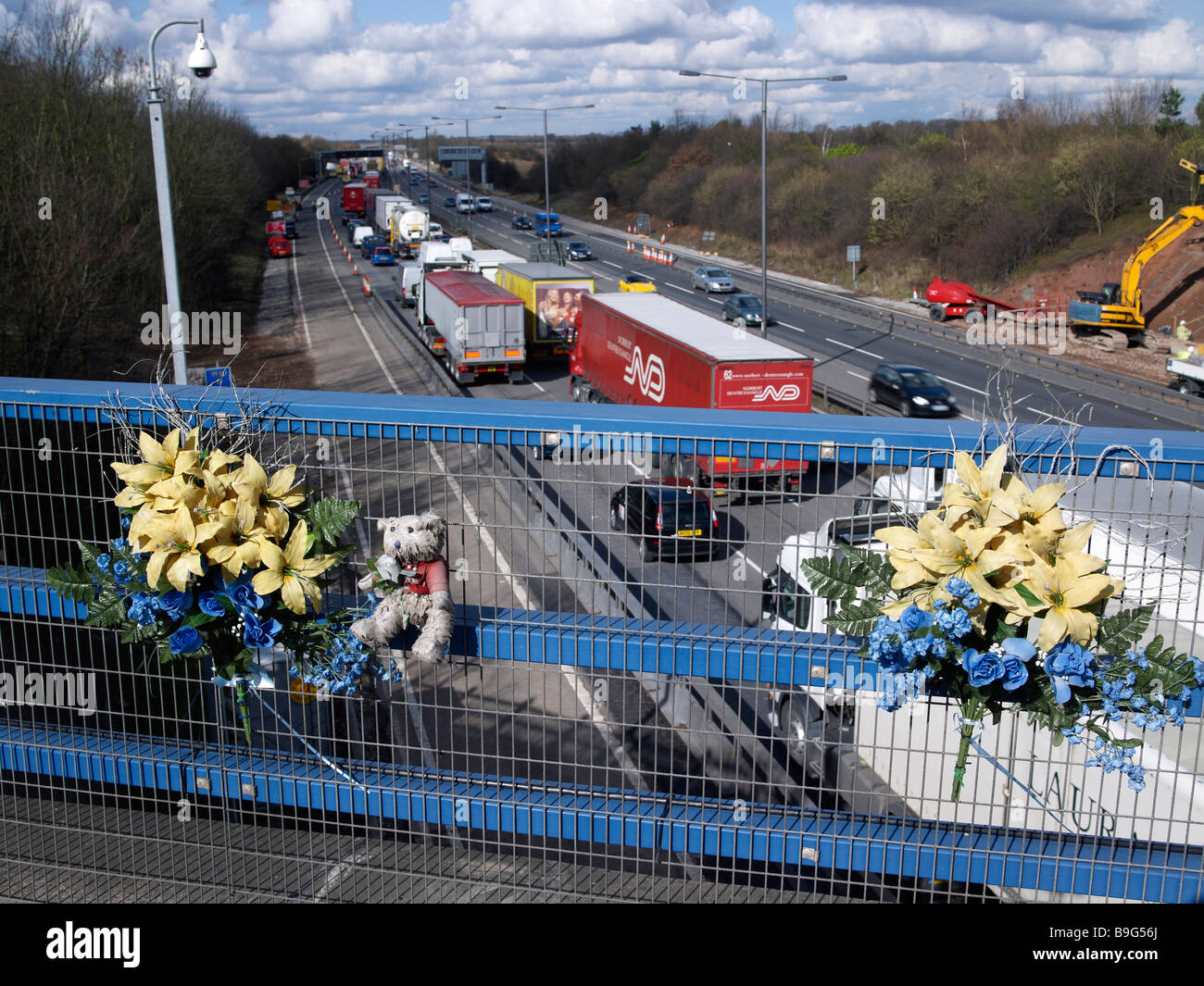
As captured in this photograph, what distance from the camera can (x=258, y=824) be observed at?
543 cm

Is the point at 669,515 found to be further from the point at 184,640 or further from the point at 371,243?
the point at 371,243

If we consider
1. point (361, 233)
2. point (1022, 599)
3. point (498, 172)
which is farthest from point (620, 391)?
point (498, 172)

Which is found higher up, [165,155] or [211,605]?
[165,155]

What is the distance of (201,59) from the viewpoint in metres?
12.1

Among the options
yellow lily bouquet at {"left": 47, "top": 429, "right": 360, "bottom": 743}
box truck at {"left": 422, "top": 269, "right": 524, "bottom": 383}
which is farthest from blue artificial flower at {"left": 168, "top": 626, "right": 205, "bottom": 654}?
box truck at {"left": 422, "top": 269, "right": 524, "bottom": 383}

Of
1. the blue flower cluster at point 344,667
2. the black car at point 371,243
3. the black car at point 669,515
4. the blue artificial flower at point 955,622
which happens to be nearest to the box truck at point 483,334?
the black car at point 669,515

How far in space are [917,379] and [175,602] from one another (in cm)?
2492

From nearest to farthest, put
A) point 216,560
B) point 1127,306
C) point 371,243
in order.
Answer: point 216,560, point 1127,306, point 371,243

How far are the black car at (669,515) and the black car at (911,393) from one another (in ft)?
71.5

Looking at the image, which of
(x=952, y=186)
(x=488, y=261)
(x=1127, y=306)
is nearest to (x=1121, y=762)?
(x=1127, y=306)

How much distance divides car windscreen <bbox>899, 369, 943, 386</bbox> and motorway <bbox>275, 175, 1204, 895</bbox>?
3.92ft

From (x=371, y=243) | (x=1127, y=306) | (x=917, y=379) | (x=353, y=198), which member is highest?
(x=353, y=198)

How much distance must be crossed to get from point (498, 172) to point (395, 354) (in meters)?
106

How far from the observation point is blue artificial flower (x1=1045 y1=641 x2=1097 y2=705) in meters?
3.33
